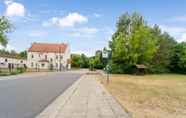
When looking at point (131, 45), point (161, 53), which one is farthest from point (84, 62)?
point (131, 45)

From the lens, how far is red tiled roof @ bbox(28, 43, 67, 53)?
112 meters

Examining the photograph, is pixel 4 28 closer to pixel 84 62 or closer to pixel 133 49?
pixel 133 49

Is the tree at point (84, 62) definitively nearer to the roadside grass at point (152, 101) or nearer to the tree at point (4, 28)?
the tree at point (4, 28)

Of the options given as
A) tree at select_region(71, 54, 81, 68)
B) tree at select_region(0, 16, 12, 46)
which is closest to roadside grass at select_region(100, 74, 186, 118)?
tree at select_region(0, 16, 12, 46)

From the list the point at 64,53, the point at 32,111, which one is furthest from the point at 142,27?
the point at 32,111

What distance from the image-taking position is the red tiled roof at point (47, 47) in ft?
367

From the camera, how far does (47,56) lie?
366 feet

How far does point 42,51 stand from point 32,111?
335 feet

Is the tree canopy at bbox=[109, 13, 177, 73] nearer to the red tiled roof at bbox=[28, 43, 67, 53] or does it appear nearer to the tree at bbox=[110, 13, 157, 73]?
the tree at bbox=[110, 13, 157, 73]

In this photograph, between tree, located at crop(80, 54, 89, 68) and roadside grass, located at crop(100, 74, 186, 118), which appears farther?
tree, located at crop(80, 54, 89, 68)

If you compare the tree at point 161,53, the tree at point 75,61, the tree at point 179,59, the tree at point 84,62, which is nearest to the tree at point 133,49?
the tree at point 161,53

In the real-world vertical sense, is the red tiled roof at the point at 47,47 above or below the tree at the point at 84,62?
above

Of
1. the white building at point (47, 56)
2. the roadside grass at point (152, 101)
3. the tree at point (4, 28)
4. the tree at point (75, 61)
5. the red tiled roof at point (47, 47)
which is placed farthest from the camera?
the tree at point (75, 61)

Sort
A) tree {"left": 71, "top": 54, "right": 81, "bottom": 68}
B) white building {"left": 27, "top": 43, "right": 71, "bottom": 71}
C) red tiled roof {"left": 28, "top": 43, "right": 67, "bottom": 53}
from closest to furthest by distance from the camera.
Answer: white building {"left": 27, "top": 43, "right": 71, "bottom": 71} → red tiled roof {"left": 28, "top": 43, "right": 67, "bottom": 53} → tree {"left": 71, "top": 54, "right": 81, "bottom": 68}
